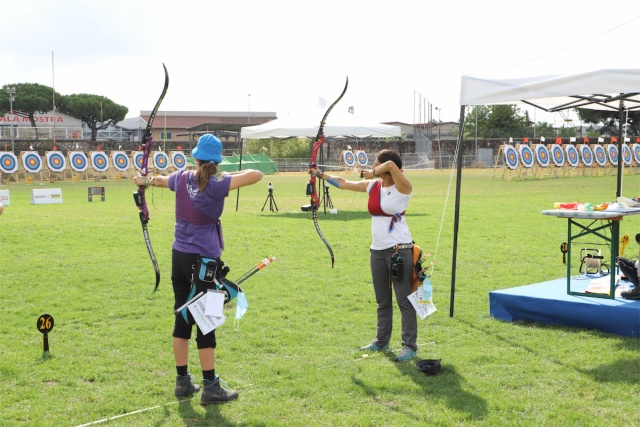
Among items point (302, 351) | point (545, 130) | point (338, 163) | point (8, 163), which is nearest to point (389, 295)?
point (302, 351)

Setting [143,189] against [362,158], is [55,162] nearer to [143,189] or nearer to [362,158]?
[362,158]

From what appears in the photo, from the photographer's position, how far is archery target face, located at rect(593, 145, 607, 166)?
3586cm

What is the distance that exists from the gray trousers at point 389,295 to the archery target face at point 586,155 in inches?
1286

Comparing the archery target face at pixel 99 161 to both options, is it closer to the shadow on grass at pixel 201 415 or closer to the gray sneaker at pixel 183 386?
the gray sneaker at pixel 183 386

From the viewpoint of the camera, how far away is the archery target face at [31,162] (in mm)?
32406

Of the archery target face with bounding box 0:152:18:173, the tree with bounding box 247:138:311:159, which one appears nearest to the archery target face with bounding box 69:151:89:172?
the archery target face with bounding box 0:152:18:173

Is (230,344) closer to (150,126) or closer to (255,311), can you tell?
(255,311)

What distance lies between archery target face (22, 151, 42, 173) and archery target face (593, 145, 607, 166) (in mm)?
27100

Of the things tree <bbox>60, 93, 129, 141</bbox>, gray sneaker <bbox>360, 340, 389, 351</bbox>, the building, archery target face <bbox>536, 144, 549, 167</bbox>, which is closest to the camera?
gray sneaker <bbox>360, 340, 389, 351</bbox>

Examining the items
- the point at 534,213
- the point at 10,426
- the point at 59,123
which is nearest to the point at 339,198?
the point at 534,213

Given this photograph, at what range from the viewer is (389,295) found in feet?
17.8

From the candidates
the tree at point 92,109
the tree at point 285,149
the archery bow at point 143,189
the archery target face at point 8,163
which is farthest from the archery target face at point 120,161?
the archery bow at point 143,189

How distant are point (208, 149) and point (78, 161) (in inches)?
1260

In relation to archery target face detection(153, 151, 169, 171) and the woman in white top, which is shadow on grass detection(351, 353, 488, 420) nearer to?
the woman in white top
